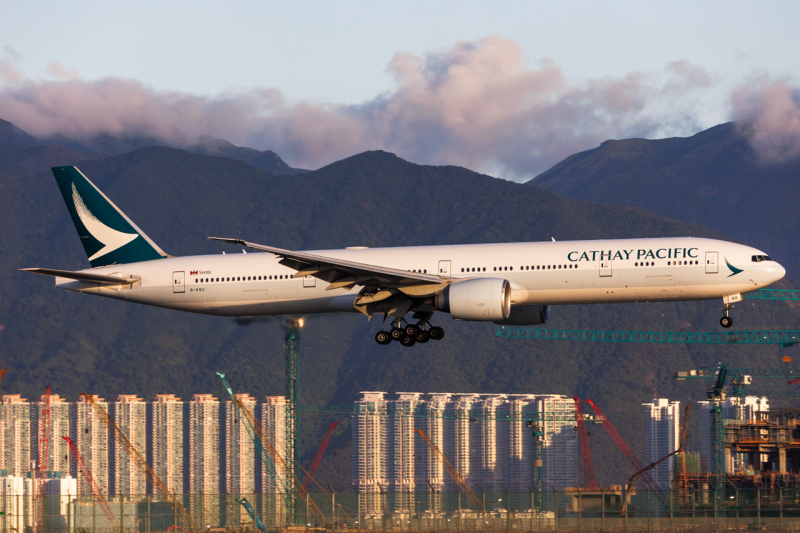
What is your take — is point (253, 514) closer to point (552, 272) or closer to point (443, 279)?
point (443, 279)

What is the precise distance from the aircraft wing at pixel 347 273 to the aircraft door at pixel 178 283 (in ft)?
29.3

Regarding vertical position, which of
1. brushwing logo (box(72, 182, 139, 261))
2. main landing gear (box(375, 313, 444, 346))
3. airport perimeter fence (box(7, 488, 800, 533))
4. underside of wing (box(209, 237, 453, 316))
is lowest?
airport perimeter fence (box(7, 488, 800, 533))

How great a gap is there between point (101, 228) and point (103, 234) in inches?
17.2

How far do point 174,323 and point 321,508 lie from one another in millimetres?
27946

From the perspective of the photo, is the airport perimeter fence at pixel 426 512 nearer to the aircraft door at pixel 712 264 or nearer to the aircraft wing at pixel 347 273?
the aircraft wing at pixel 347 273

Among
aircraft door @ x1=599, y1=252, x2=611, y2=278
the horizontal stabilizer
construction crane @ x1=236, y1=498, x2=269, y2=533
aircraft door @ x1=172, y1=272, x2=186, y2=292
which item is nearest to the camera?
construction crane @ x1=236, y1=498, x2=269, y2=533

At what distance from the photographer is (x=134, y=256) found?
194ft

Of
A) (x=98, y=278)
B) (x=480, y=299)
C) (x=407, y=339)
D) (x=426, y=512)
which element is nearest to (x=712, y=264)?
(x=480, y=299)

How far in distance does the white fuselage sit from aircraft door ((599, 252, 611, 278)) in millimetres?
48

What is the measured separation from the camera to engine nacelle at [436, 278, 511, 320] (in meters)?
48.2

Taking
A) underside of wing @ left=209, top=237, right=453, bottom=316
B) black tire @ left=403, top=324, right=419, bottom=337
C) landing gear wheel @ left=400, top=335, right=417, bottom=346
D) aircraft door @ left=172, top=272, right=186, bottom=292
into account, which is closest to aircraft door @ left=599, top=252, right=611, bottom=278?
underside of wing @ left=209, top=237, right=453, bottom=316

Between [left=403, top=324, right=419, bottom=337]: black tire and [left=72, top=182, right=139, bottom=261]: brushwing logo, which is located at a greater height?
[left=72, top=182, right=139, bottom=261]: brushwing logo

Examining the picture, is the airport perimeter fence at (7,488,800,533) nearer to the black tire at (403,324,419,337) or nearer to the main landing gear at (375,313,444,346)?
the main landing gear at (375,313,444,346)

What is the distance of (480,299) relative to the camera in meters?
48.3
